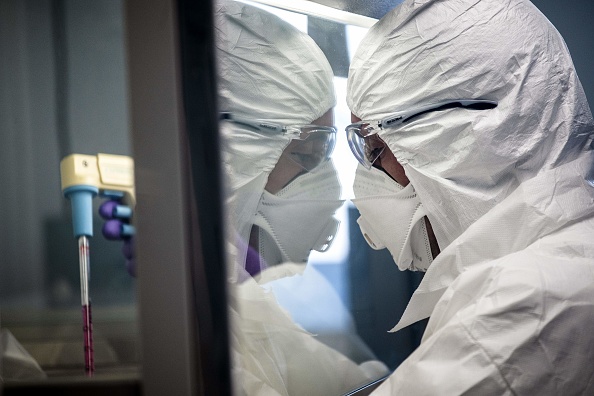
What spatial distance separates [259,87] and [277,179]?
19cm

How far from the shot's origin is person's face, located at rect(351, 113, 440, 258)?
1277 millimetres

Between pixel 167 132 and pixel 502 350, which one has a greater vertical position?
pixel 167 132

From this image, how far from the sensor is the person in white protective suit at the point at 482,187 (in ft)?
2.96

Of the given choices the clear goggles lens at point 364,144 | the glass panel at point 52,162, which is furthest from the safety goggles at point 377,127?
the glass panel at point 52,162

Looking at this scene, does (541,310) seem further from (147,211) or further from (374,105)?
(147,211)

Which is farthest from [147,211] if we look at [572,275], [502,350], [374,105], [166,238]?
[374,105]

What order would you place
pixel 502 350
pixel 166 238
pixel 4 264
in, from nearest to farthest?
pixel 166 238 < pixel 4 264 < pixel 502 350

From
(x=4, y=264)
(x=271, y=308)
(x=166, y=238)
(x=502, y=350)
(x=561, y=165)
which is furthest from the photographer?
(x=271, y=308)

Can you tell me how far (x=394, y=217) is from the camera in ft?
4.15

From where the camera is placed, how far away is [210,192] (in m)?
0.45

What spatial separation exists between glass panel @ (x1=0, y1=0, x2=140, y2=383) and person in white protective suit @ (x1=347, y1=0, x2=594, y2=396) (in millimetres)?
494

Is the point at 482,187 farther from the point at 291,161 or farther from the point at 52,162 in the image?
the point at 52,162

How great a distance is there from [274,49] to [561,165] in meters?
0.57

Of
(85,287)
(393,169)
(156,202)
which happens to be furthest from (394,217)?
(156,202)
